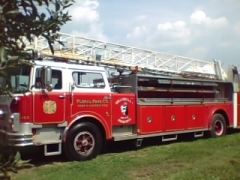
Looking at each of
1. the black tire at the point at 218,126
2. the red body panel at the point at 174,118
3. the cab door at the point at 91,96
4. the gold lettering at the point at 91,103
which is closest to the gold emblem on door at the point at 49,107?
the cab door at the point at 91,96

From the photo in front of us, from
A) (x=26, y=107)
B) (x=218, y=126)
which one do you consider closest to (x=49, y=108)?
(x=26, y=107)

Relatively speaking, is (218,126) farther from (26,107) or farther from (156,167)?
(26,107)

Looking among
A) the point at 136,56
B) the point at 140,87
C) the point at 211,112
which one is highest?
the point at 136,56

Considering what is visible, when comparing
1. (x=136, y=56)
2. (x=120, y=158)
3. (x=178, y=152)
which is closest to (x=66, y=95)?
(x=120, y=158)

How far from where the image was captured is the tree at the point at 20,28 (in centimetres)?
190

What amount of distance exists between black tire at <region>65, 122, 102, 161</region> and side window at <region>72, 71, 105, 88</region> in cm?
94

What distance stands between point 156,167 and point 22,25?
18.8 feet

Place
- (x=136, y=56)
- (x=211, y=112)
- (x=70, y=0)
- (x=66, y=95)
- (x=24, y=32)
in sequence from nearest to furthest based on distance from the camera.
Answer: (x=24, y=32) < (x=70, y=0) < (x=66, y=95) < (x=211, y=112) < (x=136, y=56)

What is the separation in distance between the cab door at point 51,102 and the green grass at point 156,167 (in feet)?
3.42

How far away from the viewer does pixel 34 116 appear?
24.3 ft

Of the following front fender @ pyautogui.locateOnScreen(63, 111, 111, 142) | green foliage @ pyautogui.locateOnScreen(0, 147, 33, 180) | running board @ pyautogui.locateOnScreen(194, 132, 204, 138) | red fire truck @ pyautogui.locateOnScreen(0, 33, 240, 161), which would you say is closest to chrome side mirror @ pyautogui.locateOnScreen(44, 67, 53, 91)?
red fire truck @ pyautogui.locateOnScreen(0, 33, 240, 161)

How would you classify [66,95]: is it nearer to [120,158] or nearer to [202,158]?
[120,158]

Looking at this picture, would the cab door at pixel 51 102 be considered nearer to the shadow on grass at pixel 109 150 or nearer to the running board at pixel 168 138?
the shadow on grass at pixel 109 150

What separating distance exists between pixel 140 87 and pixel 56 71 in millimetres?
2622
